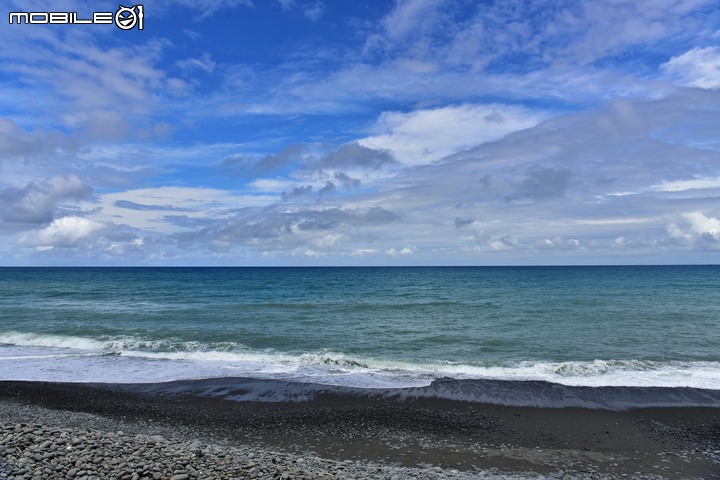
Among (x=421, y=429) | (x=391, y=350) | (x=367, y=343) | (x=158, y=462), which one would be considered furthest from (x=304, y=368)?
(x=158, y=462)

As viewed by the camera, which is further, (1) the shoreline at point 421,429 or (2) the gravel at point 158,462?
(1) the shoreline at point 421,429

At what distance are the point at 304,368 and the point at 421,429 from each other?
25.2 ft

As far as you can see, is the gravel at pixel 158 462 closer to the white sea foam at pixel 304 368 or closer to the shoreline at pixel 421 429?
the shoreline at pixel 421 429

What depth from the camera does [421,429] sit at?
1149 centimetres

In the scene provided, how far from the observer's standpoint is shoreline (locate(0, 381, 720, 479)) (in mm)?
9609

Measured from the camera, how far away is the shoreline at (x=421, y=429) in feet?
31.5

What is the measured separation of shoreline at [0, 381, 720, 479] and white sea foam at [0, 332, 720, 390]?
2.22 meters

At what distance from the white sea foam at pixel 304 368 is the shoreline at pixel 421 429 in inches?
87.4

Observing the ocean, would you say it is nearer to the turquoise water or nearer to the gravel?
the turquoise water

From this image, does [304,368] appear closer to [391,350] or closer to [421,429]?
[391,350]

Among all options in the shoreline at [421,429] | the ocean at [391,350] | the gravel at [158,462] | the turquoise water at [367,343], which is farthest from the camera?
the turquoise water at [367,343]

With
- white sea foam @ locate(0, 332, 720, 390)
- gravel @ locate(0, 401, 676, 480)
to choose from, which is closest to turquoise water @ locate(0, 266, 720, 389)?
white sea foam @ locate(0, 332, 720, 390)

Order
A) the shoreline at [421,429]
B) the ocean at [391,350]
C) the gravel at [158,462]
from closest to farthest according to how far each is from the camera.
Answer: the gravel at [158,462] → the shoreline at [421,429] → the ocean at [391,350]

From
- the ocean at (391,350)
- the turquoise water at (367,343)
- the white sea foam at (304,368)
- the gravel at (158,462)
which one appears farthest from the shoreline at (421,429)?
the turquoise water at (367,343)
